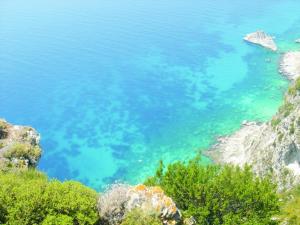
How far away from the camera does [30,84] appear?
10788 centimetres

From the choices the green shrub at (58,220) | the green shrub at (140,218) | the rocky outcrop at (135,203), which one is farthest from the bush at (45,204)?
the green shrub at (140,218)

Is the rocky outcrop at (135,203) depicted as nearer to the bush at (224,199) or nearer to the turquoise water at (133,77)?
the bush at (224,199)

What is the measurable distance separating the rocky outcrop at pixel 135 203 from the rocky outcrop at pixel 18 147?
14456mm

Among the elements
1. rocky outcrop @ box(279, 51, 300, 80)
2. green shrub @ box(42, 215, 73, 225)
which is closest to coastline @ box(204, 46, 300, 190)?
rocky outcrop @ box(279, 51, 300, 80)

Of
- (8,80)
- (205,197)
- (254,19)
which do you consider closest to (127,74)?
(8,80)

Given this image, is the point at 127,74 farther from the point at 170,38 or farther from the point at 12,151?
the point at 12,151

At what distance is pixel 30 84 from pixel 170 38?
5030 centimetres

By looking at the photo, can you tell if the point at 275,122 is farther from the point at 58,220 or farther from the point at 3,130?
the point at 58,220

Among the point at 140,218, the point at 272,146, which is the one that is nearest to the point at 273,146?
the point at 272,146

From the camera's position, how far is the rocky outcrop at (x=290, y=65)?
10489 cm

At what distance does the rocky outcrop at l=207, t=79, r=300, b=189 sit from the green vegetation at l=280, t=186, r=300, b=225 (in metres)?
5.25

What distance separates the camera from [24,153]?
40.2 metres

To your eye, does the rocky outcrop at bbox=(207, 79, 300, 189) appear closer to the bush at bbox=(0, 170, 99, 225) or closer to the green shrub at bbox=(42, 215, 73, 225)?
the bush at bbox=(0, 170, 99, 225)

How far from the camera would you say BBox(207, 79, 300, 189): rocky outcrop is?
2309 inches
